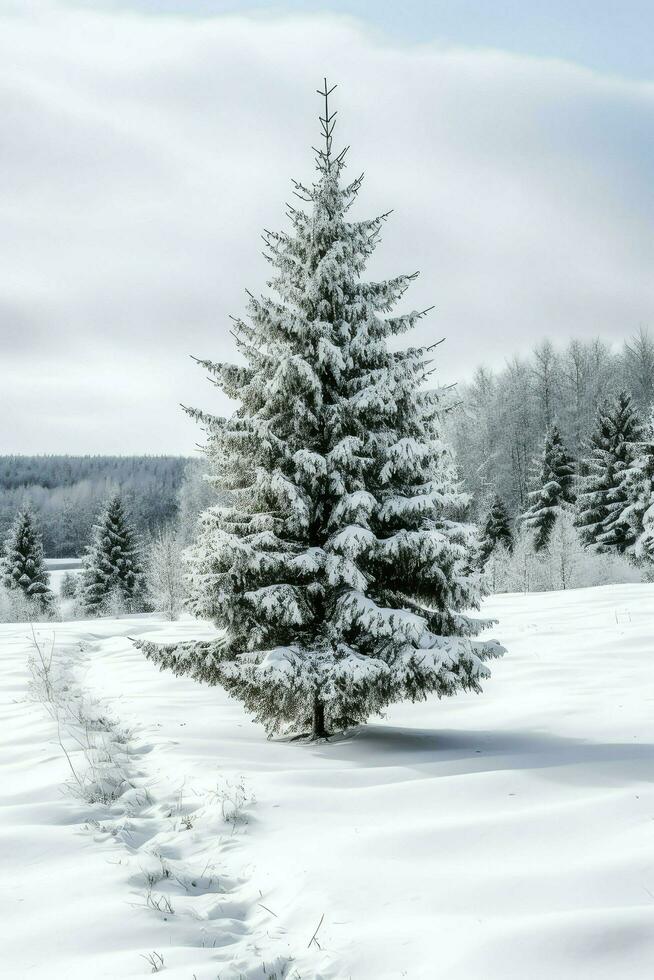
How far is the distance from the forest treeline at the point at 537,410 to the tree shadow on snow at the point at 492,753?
46.3 metres

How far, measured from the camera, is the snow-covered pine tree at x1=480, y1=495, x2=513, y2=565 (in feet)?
142

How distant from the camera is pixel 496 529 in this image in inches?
1823

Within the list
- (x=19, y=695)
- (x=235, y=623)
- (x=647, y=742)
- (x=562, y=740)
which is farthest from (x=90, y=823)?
(x=19, y=695)

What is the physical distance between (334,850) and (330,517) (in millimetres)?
3559

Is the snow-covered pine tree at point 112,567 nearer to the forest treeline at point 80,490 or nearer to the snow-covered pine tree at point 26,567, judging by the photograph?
the snow-covered pine tree at point 26,567

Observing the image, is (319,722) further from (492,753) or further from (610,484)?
(610,484)

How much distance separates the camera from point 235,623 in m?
6.95

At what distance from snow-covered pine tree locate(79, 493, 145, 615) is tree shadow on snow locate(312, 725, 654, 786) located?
36.1 metres

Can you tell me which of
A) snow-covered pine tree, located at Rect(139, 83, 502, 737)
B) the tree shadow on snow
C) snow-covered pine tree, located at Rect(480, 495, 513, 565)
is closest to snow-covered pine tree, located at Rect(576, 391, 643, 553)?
snow-covered pine tree, located at Rect(480, 495, 513, 565)

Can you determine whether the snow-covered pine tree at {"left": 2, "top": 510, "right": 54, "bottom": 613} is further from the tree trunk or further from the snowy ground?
the tree trunk

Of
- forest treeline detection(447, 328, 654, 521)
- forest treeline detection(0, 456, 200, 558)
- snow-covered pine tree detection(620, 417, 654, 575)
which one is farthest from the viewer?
forest treeline detection(0, 456, 200, 558)

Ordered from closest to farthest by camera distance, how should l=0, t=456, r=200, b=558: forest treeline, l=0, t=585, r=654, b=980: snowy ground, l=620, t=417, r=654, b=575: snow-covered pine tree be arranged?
l=0, t=585, r=654, b=980: snowy ground
l=620, t=417, r=654, b=575: snow-covered pine tree
l=0, t=456, r=200, b=558: forest treeline

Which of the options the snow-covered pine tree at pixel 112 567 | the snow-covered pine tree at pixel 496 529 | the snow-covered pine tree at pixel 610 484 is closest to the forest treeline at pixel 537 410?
the snow-covered pine tree at pixel 496 529

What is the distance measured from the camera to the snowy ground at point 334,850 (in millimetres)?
2895
